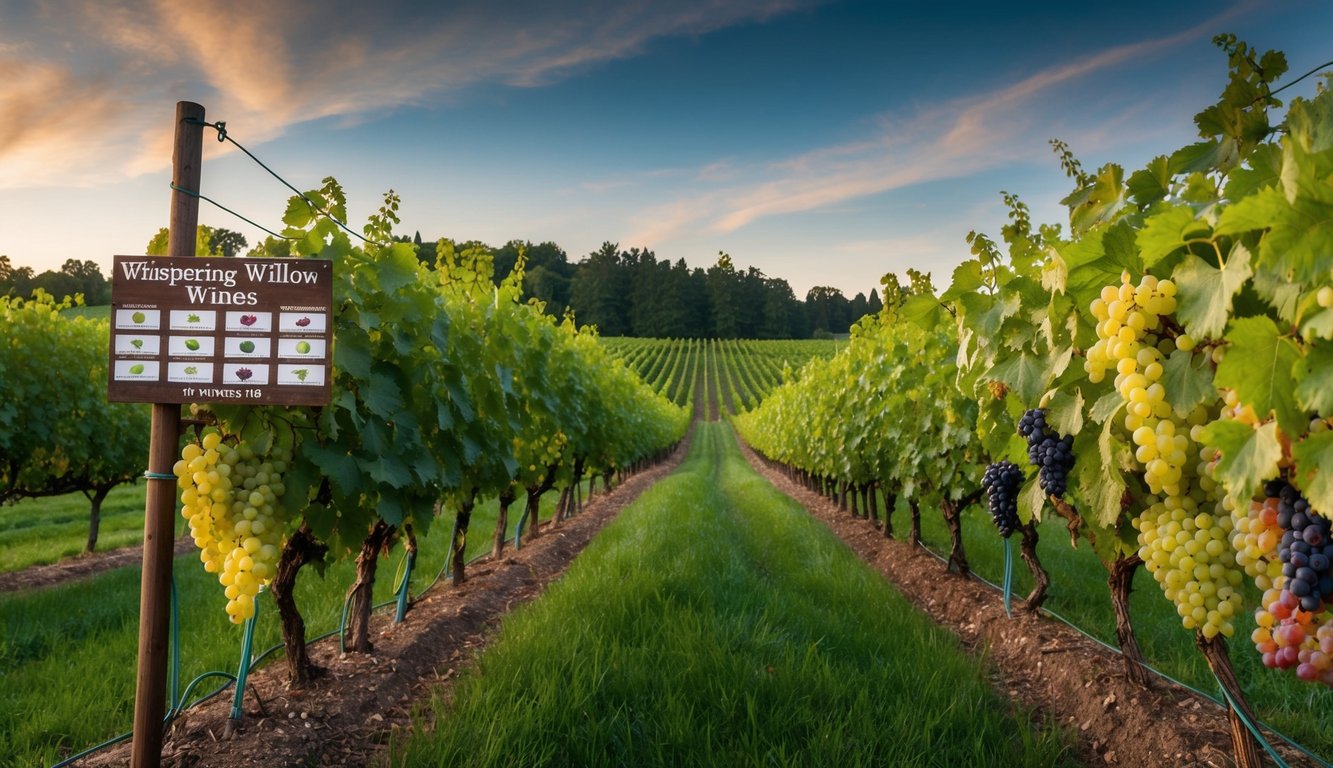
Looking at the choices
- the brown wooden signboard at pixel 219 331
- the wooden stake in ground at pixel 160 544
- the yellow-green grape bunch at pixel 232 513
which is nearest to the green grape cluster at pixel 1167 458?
the brown wooden signboard at pixel 219 331

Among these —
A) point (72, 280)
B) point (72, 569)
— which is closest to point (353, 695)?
point (72, 569)

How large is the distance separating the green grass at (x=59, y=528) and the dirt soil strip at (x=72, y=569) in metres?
0.15

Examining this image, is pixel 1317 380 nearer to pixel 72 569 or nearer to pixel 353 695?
pixel 353 695

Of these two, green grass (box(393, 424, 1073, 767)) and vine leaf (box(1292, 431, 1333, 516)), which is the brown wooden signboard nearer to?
green grass (box(393, 424, 1073, 767))

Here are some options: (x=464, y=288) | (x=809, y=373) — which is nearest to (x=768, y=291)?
(x=809, y=373)

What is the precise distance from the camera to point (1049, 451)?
2.50 meters

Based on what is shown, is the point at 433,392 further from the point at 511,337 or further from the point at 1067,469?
the point at 1067,469

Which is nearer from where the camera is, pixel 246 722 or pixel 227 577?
pixel 227 577

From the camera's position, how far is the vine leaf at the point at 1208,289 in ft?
5.23

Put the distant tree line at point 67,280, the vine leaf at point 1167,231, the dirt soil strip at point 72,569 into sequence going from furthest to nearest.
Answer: the distant tree line at point 67,280
the dirt soil strip at point 72,569
the vine leaf at point 1167,231

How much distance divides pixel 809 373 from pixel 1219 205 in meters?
13.6

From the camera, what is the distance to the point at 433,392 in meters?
4.14

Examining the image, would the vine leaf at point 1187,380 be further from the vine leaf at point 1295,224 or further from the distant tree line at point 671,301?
the distant tree line at point 671,301

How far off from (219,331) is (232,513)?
707 millimetres
